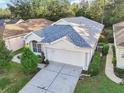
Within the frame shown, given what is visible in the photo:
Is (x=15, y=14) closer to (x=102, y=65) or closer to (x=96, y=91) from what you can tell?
(x=102, y=65)

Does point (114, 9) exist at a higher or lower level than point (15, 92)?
higher

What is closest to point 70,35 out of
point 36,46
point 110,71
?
point 36,46

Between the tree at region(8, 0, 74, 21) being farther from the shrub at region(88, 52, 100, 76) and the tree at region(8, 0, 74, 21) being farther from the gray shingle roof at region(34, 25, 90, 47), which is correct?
the shrub at region(88, 52, 100, 76)

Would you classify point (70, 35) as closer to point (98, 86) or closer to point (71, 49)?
point (71, 49)

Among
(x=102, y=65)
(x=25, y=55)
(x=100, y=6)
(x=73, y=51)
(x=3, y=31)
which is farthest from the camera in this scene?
(x=100, y=6)

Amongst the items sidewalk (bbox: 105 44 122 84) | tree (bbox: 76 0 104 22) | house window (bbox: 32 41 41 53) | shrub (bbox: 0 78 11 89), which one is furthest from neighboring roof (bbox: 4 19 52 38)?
sidewalk (bbox: 105 44 122 84)

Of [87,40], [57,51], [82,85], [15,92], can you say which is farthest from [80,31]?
[15,92]

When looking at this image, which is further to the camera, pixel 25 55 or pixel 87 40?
pixel 87 40

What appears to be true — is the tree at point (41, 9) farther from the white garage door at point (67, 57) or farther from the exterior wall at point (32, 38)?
the white garage door at point (67, 57)
